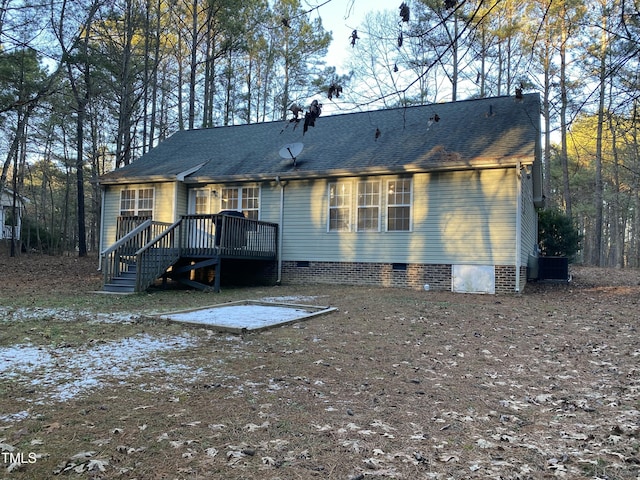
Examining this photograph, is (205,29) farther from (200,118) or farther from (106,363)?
(106,363)

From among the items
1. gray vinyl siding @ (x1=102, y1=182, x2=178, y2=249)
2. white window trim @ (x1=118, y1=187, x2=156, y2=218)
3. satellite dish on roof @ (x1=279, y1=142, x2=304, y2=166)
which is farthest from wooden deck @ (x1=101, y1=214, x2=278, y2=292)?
satellite dish on roof @ (x1=279, y1=142, x2=304, y2=166)

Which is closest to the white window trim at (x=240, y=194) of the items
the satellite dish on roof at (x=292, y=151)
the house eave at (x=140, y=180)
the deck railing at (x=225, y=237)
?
the deck railing at (x=225, y=237)

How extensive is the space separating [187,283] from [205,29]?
16.9 metres

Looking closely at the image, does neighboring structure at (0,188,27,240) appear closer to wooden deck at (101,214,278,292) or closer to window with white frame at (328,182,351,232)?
wooden deck at (101,214,278,292)

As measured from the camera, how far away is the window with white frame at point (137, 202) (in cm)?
1489

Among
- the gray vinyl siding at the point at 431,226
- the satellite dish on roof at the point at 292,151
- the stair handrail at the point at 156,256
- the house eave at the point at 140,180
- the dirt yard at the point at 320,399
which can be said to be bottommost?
the dirt yard at the point at 320,399

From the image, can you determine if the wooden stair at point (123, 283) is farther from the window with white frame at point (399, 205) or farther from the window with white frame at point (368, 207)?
the window with white frame at point (399, 205)

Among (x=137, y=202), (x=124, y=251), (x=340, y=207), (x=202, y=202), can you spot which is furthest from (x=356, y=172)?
(x=137, y=202)

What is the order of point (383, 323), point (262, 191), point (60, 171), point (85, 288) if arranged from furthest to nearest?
point (60, 171)
point (262, 191)
point (85, 288)
point (383, 323)

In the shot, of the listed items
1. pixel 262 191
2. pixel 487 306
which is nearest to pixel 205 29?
pixel 262 191

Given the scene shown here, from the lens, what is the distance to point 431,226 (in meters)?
11.9

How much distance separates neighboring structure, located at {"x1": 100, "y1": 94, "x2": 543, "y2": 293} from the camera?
11258 mm

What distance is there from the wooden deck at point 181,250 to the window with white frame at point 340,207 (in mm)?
1971

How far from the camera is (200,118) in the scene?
87.8 feet
